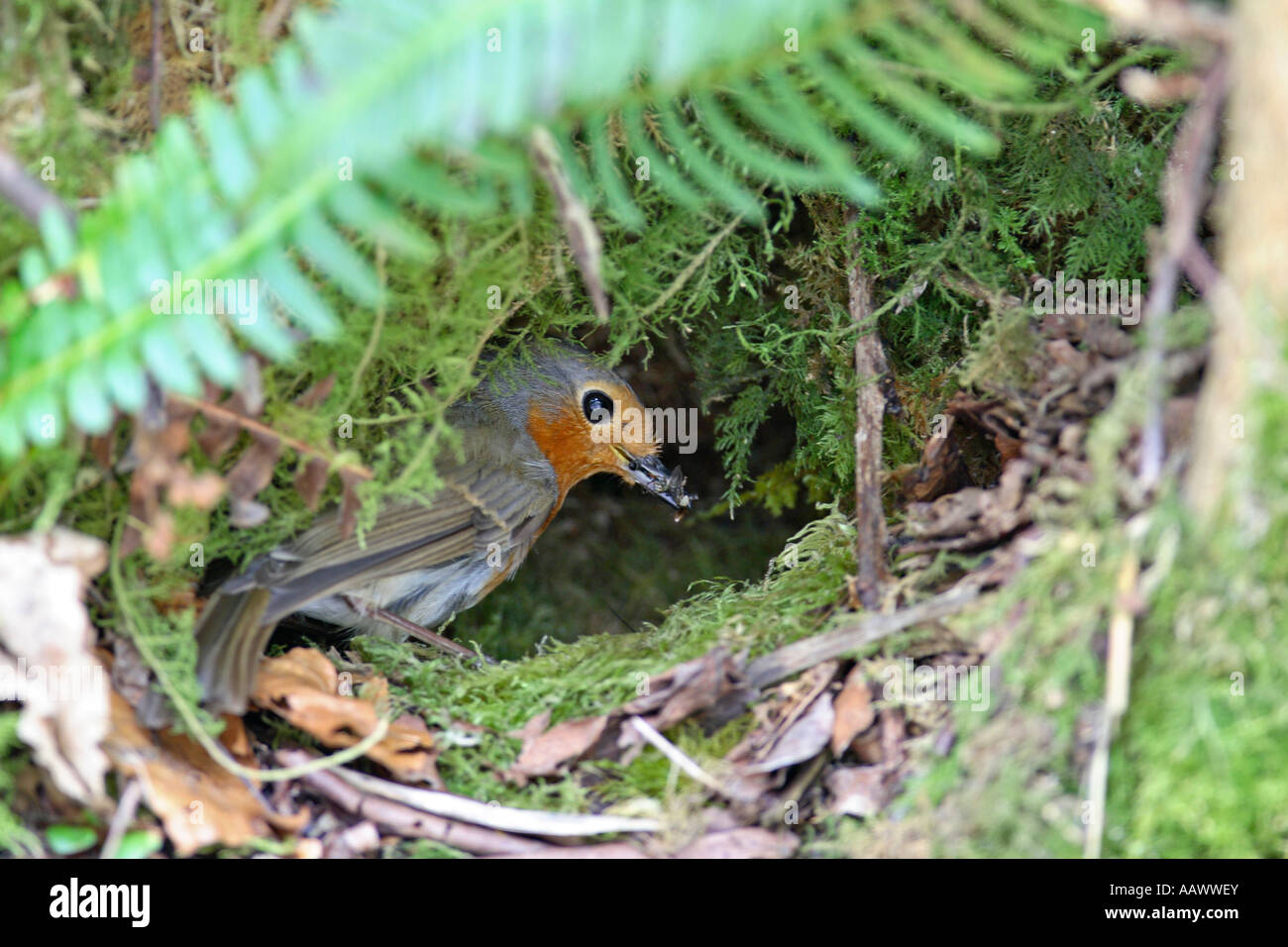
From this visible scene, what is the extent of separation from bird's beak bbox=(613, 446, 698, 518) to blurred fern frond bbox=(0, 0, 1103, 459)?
2.22 metres

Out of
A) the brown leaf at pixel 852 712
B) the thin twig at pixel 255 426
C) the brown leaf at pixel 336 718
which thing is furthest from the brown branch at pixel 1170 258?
the brown leaf at pixel 336 718

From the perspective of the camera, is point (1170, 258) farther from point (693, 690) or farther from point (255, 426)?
point (255, 426)

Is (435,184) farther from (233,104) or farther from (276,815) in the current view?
(276,815)

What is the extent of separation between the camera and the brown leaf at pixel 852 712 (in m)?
2.21

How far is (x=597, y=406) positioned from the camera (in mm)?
4113

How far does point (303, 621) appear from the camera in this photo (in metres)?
3.54

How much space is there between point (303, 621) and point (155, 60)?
188 cm

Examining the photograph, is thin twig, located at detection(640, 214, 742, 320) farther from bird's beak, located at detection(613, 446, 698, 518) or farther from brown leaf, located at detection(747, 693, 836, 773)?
brown leaf, located at detection(747, 693, 836, 773)

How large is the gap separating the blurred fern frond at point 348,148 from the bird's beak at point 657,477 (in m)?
2.22

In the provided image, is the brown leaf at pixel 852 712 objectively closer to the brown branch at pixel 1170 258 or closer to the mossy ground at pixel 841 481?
the mossy ground at pixel 841 481

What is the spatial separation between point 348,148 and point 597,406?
270 centimetres

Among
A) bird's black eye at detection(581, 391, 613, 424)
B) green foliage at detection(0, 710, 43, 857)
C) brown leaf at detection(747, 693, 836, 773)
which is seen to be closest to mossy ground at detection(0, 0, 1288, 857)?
green foliage at detection(0, 710, 43, 857)

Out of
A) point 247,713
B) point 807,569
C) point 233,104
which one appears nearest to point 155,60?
point 233,104

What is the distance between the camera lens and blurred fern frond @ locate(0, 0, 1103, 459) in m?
1.44
